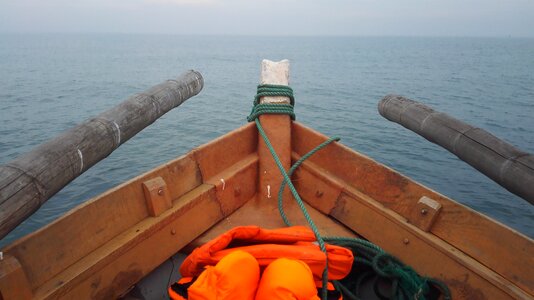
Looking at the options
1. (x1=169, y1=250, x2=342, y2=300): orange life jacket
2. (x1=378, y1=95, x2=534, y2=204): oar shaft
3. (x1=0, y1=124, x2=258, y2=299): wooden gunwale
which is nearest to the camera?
(x1=169, y1=250, x2=342, y2=300): orange life jacket

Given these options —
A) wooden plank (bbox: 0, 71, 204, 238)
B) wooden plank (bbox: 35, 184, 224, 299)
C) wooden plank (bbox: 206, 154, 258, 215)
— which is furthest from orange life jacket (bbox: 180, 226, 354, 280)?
wooden plank (bbox: 206, 154, 258, 215)

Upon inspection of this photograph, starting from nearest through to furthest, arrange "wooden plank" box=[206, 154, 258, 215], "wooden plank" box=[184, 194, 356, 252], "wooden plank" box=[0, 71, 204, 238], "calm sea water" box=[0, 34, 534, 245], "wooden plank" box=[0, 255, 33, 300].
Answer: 1. "wooden plank" box=[0, 255, 33, 300]
2. "wooden plank" box=[0, 71, 204, 238]
3. "wooden plank" box=[184, 194, 356, 252]
4. "wooden plank" box=[206, 154, 258, 215]
5. "calm sea water" box=[0, 34, 534, 245]

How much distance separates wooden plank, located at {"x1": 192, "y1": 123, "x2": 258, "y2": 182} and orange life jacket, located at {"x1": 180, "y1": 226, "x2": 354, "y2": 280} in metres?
1.40

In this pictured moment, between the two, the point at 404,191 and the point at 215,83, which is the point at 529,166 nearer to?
the point at 404,191

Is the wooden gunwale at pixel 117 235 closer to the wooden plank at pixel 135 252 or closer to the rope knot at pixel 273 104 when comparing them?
the wooden plank at pixel 135 252

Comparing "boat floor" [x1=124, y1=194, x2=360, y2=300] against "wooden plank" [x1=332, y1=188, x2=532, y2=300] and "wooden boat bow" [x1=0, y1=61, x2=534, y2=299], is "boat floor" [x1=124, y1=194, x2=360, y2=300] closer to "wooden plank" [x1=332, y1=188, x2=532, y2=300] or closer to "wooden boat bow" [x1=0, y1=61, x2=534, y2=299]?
"wooden boat bow" [x1=0, y1=61, x2=534, y2=299]

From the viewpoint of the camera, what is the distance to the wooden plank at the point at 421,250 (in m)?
2.68

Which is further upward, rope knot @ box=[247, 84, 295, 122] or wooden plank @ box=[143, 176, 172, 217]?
rope knot @ box=[247, 84, 295, 122]

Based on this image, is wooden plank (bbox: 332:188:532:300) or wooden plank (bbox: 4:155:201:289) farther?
wooden plank (bbox: 332:188:532:300)

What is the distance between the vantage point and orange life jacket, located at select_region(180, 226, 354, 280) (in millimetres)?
2268

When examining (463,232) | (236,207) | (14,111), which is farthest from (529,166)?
(14,111)

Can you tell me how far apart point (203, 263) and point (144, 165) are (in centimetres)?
1204

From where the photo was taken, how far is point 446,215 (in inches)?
122

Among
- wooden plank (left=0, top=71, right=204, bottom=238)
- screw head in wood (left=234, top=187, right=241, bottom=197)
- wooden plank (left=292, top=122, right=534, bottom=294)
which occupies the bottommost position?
screw head in wood (left=234, top=187, right=241, bottom=197)
